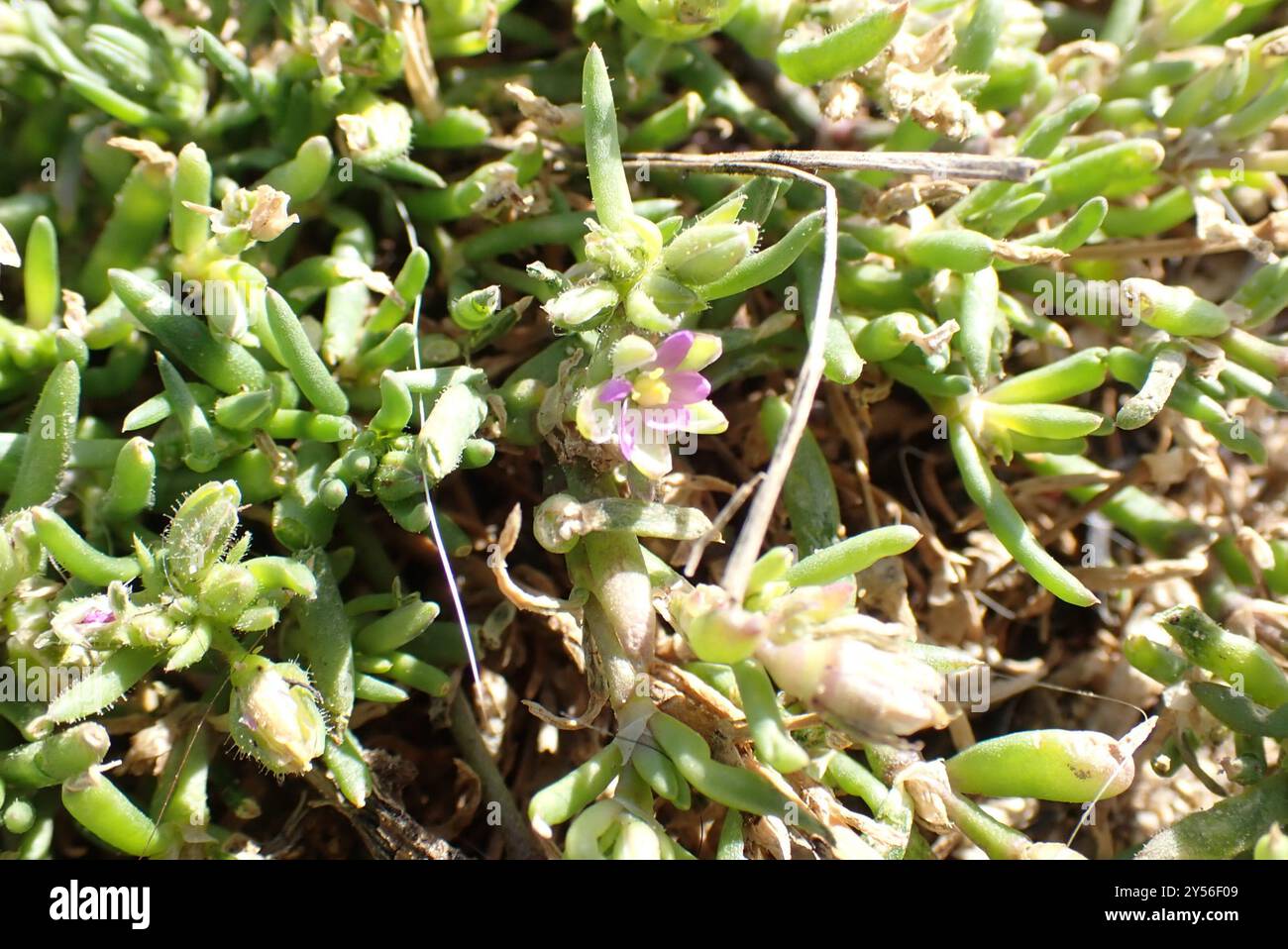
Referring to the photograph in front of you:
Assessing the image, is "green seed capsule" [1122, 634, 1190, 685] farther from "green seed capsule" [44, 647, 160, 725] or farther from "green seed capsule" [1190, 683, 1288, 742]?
"green seed capsule" [44, 647, 160, 725]

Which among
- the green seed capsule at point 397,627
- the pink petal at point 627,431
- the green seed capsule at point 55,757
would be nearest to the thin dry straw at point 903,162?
the pink petal at point 627,431

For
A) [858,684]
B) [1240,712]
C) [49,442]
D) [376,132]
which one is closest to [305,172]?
[376,132]

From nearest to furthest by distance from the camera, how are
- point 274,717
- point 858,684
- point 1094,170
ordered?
point 858,684 → point 274,717 → point 1094,170

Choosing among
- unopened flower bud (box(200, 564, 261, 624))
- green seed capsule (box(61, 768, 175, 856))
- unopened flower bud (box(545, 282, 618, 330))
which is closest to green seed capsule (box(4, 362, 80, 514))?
unopened flower bud (box(200, 564, 261, 624))

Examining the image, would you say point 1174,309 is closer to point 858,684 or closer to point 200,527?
point 858,684

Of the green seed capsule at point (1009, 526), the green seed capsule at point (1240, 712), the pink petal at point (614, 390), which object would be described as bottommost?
the green seed capsule at point (1240, 712)

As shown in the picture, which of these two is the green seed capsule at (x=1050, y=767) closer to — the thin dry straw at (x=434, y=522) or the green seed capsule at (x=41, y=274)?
the thin dry straw at (x=434, y=522)
